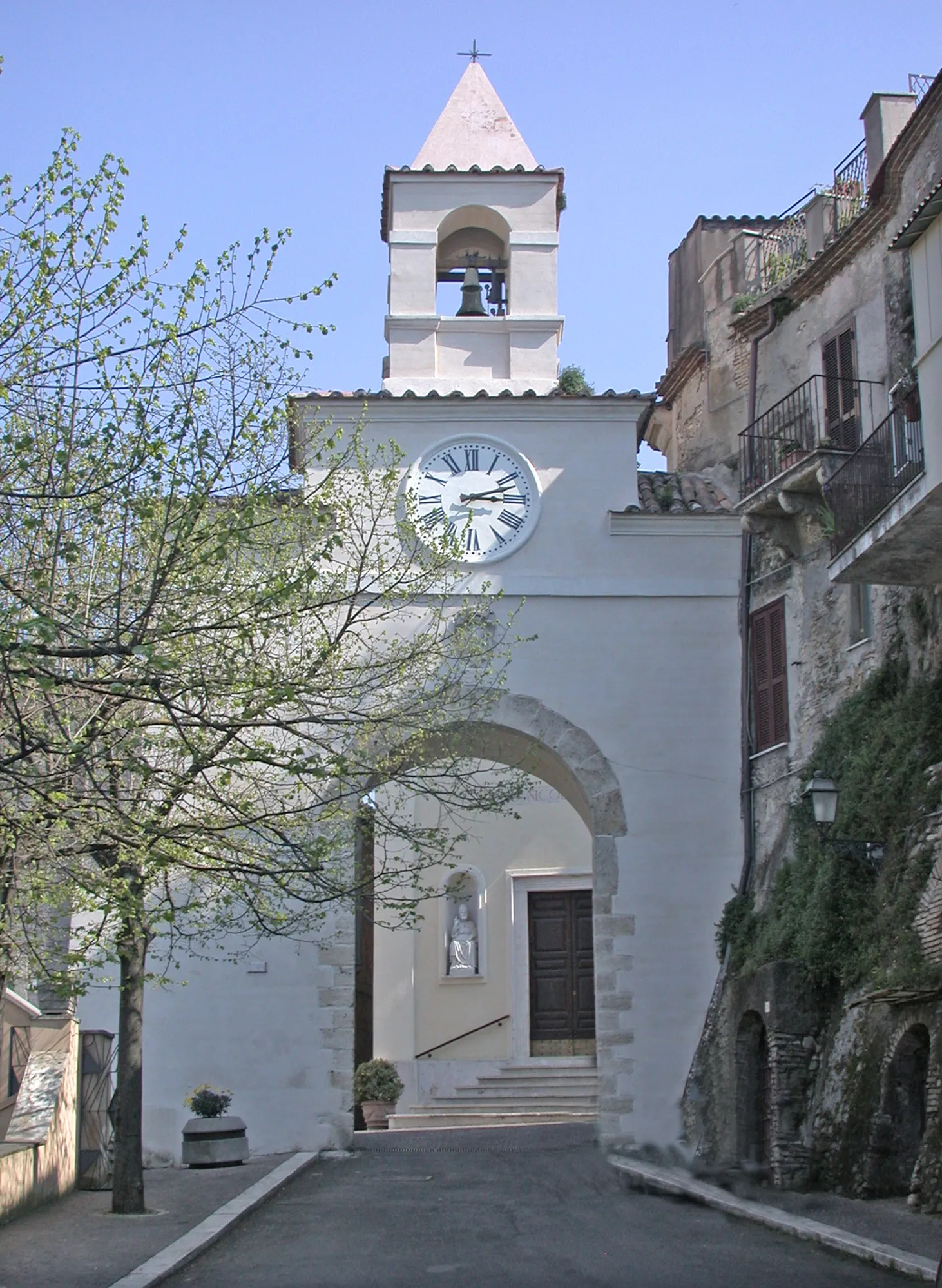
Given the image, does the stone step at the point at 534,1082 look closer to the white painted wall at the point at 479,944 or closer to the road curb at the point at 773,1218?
the white painted wall at the point at 479,944

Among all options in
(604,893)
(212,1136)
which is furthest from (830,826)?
(212,1136)

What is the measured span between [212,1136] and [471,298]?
1061cm

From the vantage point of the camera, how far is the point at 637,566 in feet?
60.6

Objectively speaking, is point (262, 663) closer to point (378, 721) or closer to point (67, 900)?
point (378, 721)

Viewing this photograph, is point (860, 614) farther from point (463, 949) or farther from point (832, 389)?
point (463, 949)

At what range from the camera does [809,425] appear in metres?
17.3

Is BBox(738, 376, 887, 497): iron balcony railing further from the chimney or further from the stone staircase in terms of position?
the stone staircase

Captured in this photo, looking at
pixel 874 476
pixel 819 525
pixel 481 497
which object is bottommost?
pixel 874 476

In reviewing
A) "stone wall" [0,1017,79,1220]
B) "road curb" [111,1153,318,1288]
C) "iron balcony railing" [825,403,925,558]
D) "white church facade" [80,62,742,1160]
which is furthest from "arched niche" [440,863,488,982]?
"iron balcony railing" [825,403,925,558]

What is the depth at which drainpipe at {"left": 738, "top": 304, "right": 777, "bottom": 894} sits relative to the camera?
17.4m

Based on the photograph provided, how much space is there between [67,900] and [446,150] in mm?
11953

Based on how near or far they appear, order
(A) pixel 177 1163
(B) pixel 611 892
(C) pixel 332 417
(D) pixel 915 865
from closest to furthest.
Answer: (D) pixel 915 865, (A) pixel 177 1163, (B) pixel 611 892, (C) pixel 332 417

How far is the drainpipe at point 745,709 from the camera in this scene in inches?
685

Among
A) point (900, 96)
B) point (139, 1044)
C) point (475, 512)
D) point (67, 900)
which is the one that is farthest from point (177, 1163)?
point (900, 96)
